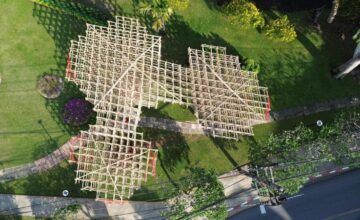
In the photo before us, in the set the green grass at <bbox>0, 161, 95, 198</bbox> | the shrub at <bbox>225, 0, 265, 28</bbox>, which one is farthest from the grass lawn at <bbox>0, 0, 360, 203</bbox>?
the shrub at <bbox>225, 0, 265, 28</bbox>

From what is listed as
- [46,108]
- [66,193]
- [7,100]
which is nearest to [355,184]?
[66,193]

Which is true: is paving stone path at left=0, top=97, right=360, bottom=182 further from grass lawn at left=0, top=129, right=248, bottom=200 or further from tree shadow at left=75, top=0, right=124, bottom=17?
tree shadow at left=75, top=0, right=124, bottom=17

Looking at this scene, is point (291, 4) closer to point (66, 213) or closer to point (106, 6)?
point (106, 6)

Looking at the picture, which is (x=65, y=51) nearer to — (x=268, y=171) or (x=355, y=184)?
(x=268, y=171)

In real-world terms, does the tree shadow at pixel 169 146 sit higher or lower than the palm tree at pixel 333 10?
lower

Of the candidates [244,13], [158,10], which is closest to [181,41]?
[158,10]

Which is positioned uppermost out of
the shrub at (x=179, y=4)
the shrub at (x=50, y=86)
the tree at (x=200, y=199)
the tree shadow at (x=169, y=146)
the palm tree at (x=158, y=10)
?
the shrub at (x=179, y=4)

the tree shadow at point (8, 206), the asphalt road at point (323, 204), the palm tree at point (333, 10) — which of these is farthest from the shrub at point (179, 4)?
the tree shadow at point (8, 206)

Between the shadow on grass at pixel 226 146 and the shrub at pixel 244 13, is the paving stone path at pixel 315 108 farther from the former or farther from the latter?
the shrub at pixel 244 13

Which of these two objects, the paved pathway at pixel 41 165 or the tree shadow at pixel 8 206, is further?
the paved pathway at pixel 41 165
